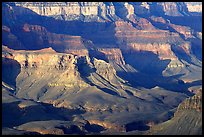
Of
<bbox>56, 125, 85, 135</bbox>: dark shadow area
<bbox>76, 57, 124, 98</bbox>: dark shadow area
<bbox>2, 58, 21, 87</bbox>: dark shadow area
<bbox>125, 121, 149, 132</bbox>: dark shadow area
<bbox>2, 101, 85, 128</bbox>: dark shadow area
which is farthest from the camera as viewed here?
<bbox>2, 58, 21, 87</bbox>: dark shadow area

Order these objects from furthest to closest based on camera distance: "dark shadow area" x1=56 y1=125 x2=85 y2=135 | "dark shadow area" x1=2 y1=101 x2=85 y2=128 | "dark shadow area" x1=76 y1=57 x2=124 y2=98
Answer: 1. "dark shadow area" x1=76 y1=57 x2=124 y2=98
2. "dark shadow area" x1=2 y1=101 x2=85 y2=128
3. "dark shadow area" x1=56 y1=125 x2=85 y2=135

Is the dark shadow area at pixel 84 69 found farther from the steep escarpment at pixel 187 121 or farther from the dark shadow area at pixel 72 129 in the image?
the steep escarpment at pixel 187 121

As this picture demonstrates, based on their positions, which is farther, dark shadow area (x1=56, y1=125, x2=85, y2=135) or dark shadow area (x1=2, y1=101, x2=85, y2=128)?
dark shadow area (x1=2, y1=101, x2=85, y2=128)

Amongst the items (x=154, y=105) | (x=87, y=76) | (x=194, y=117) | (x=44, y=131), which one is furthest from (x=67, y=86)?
(x=194, y=117)

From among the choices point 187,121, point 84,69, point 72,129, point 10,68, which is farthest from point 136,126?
point 10,68

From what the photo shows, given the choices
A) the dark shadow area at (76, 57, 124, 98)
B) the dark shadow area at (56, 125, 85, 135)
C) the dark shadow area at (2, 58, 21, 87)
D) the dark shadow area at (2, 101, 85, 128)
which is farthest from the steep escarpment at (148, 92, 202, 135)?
the dark shadow area at (2, 58, 21, 87)

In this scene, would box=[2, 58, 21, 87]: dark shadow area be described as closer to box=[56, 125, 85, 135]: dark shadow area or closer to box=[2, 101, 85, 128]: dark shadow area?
box=[2, 101, 85, 128]: dark shadow area

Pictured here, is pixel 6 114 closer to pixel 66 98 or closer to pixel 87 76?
pixel 66 98

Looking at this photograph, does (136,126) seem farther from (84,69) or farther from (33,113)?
(84,69)
